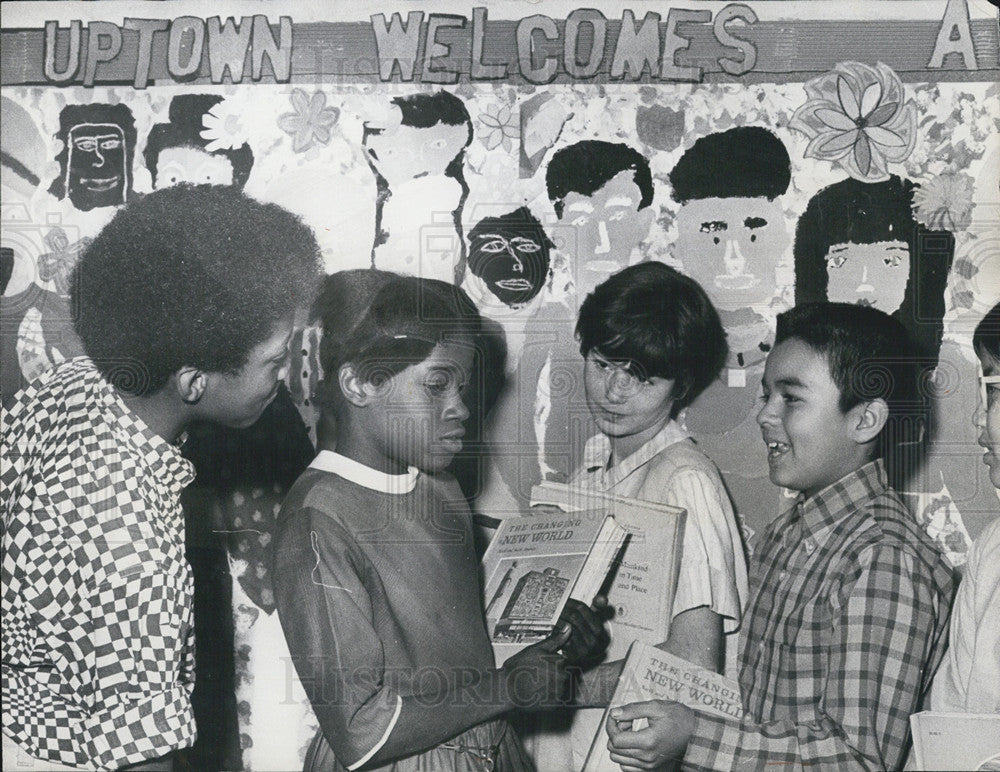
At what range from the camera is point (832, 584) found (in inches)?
70.3


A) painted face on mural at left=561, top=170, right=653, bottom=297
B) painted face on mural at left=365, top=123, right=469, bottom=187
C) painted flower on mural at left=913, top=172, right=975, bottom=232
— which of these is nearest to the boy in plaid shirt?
painted flower on mural at left=913, top=172, right=975, bottom=232

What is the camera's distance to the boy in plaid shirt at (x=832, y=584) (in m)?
1.75

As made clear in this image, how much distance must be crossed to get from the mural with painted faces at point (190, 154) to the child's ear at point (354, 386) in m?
0.40

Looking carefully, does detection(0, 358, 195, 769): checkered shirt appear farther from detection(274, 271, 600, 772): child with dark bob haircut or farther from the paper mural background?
detection(274, 271, 600, 772): child with dark bob haircut

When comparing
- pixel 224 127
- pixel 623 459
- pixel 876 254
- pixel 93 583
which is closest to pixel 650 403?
pixel 623 459

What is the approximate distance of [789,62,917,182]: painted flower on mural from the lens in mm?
1950

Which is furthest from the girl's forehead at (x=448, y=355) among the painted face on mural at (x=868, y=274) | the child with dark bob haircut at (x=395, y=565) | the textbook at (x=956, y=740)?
the textbook at (x=956, y=740)

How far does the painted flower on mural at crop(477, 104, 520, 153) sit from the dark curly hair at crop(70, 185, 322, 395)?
37cm

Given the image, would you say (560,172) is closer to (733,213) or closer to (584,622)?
(733,213)

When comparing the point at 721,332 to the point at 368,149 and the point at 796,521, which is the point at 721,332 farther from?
the point at 368,149

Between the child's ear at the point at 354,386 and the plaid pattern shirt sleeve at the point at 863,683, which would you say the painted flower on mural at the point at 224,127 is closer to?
the child's ear at the point at 354,386

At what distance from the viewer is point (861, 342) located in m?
1.90

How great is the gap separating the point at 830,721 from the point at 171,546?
1.17 meters

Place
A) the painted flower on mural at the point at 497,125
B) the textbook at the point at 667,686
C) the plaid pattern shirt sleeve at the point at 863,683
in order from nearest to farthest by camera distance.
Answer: the plaid pattern shirt sleeve at the point at 863,683
the textbook at the point at 667,686
the painted flower on mural at the point at 497,125
